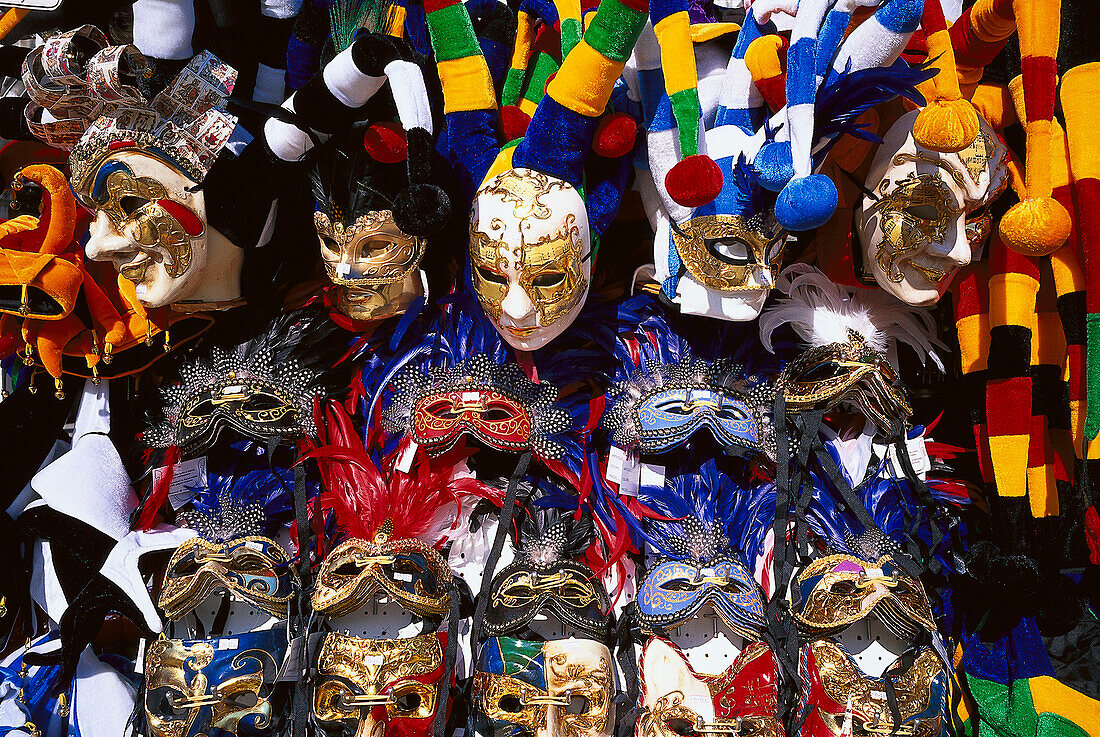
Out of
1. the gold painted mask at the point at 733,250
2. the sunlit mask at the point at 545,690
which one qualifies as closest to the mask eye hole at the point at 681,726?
the sunlit mask at the point at 545,690

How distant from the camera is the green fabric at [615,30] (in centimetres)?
155

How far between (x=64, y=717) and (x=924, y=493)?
6.18 ft

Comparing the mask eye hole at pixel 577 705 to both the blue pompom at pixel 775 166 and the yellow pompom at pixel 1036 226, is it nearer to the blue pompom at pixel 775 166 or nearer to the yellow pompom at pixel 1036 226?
the blue pompom at pixel 775 166

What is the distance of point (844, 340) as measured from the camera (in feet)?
6.23

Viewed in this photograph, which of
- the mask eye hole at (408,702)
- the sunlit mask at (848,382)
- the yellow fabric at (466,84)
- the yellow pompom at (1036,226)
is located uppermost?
the yellow fabric at (466,84)

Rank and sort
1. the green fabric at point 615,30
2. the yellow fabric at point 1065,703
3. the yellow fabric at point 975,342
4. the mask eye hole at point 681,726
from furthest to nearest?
the yellow fabric at point 975,342, the yellow fabric at point 1065,703, the mask eye hole at point 681,726, the green fabric at point 615,30

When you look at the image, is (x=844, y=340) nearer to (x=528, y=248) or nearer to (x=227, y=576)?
(x=528, y=248)

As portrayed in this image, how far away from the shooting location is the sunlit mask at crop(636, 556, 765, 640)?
1.73 meters

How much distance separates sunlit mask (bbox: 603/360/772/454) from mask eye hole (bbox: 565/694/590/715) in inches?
19.8

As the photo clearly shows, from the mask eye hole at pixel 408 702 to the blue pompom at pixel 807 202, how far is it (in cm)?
112

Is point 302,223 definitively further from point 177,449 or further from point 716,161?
point 716,161

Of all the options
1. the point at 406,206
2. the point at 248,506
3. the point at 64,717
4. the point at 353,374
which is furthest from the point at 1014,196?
the point at 64,717

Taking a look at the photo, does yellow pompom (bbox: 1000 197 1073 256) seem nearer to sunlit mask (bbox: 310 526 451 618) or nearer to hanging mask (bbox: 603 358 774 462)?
hanging mask (bbox: 603 358 774 462)

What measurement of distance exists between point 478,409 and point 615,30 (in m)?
0.77
